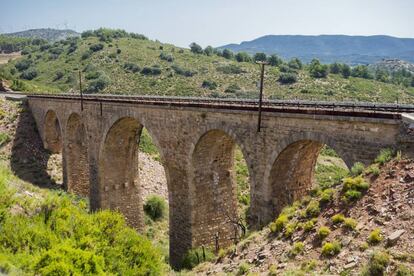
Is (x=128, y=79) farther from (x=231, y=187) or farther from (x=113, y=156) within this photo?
(x=231, y=187)

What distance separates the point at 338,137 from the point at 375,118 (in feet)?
5.00

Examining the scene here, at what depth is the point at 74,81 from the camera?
8762 cm

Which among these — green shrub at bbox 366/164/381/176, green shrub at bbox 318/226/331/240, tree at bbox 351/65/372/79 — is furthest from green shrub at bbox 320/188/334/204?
tree at bbox 351/65/372/79

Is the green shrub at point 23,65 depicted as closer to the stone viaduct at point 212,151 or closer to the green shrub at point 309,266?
the stone viaduct at point 212,151

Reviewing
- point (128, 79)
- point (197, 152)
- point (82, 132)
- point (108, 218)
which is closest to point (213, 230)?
point (197, 152)

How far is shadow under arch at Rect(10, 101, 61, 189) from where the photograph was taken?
131 feet

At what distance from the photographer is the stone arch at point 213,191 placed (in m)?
21.5

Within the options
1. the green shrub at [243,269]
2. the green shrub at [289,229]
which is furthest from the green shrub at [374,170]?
the green shrub at [243,269]

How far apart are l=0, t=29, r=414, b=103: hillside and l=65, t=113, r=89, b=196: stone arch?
3202 cm

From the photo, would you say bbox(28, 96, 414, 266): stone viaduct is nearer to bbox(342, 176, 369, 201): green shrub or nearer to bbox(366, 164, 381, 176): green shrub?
bbox(366, 164, 381, 176): green shrub

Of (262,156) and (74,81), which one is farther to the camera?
(74,81)

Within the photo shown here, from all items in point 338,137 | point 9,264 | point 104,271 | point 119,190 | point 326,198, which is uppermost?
point 338,137

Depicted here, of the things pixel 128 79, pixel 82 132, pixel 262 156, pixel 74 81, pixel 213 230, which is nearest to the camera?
pixel 262 156

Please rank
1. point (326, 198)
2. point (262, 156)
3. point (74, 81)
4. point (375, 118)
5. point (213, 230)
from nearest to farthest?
point (375, 118), point (326, 198), point (262, 156), point (213, 230), point (74, 81)
